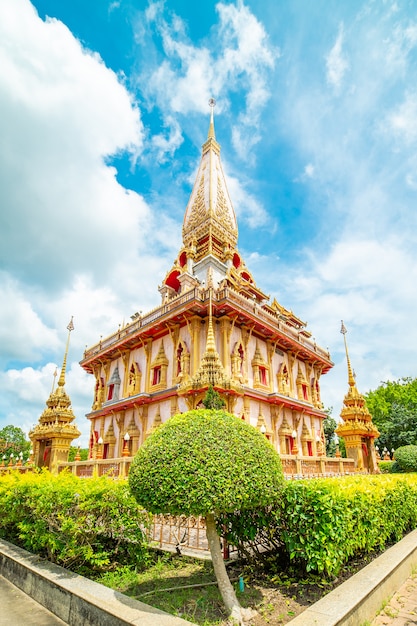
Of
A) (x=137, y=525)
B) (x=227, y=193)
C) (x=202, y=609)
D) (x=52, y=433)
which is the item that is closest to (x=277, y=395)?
(x=52, y=433)

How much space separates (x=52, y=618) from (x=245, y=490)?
9.51ft

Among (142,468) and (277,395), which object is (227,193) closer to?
(277,395)

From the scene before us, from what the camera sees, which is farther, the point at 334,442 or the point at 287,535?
the point at 334,442

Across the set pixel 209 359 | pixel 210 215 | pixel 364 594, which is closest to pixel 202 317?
pixel 209 359

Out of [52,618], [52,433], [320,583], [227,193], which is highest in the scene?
[227,193]

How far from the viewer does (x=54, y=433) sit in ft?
48.5

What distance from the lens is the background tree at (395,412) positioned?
94.6 ft

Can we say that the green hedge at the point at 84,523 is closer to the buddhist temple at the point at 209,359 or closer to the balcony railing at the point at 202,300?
the buddhist temple at the point at 209,359

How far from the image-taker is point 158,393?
1805 centimetres

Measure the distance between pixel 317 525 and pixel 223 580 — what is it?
135 cm

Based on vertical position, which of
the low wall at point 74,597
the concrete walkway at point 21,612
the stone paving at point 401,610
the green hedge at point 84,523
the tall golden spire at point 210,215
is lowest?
the concrete walkway at point 21,612

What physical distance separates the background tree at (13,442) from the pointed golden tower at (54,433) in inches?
1408

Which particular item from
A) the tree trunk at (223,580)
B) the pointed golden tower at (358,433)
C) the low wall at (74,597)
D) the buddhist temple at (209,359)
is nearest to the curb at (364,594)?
the tree trunk at (223,580)

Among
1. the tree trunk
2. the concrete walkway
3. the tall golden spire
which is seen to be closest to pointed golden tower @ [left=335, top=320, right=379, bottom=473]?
the tree trunk
